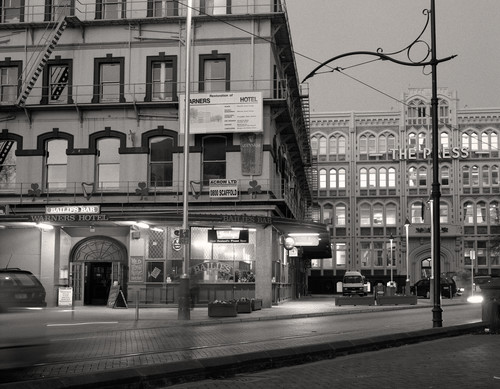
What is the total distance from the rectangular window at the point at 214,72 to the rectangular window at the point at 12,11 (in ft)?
31.2

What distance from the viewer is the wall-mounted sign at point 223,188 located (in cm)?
3509

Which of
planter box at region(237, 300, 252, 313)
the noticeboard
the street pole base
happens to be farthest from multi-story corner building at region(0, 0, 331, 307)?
the street pole base

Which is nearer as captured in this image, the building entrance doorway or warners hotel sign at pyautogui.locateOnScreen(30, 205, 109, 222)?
warners hotel sign at pyautogui.locateOnScreen(30, 205, 109, 222)

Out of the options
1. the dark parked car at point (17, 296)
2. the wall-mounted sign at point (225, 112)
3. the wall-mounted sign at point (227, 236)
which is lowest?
the dark parked car at point (17, 296)

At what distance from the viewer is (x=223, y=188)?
3516 cm

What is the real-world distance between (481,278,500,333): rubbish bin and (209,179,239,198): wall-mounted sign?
17163mm

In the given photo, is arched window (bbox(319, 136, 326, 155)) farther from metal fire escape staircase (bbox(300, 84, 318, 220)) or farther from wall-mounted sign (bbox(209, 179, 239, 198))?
wall-mounted sign (bbox(209, 179, 239, 198))

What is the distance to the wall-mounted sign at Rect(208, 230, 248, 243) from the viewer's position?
34.4 m

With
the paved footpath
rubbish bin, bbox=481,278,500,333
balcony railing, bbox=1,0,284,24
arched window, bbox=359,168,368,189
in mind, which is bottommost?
the paved footpath

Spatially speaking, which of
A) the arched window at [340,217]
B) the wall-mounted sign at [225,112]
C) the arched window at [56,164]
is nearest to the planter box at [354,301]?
the wall-mounted sign at [225,112]

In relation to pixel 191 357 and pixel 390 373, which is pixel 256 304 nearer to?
pixel 191 357

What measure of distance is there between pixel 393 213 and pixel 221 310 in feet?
167

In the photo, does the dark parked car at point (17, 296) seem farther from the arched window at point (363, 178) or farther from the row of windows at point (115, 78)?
the arched window at point (363, 178)

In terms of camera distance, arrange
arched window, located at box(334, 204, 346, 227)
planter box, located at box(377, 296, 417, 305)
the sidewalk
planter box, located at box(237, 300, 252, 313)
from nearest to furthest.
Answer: the sidewalk
planter box, located at box(237, 300, 252, 313)
planter box, located at box(377, 296, 417, 305)
arched window, located at box(334, 204, 346, 227)
